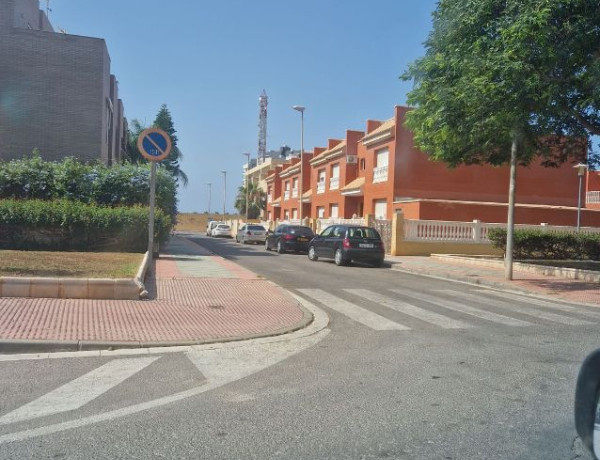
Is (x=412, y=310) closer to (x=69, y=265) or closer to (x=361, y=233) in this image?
(x=69, y=265)

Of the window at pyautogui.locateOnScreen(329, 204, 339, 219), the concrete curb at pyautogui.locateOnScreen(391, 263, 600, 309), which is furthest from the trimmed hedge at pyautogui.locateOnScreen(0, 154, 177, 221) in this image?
the window at pyautogui.locateOnScreen(329, 204, 339, 219)

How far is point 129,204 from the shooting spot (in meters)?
20.0

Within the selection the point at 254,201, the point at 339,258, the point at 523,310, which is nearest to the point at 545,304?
the point at 523,310

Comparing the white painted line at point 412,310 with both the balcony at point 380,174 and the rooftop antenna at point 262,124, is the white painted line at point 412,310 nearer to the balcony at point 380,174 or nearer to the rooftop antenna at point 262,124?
the balcony at point 380,174

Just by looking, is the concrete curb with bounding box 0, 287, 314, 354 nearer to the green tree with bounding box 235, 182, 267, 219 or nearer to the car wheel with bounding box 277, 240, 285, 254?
the car wheel with bounding box 277, 240, 285, 254

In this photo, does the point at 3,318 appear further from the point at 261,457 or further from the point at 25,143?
the point at 25,143

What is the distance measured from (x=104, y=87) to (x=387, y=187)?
16.0 m

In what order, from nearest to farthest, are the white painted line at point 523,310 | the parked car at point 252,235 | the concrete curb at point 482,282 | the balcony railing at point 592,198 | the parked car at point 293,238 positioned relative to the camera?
the white painted line at point 523,310 < the concrete curb at point 482,282 < the parked car at point 293,238 < the balcony railing at point 592,198 < the parked car at point 252,235

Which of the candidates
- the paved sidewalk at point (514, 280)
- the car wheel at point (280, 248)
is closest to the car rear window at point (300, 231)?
the car wheel at point (280, 248)

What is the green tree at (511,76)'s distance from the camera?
11523 mm

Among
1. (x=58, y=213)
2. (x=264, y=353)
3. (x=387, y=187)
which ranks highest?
(x=387, y=187)

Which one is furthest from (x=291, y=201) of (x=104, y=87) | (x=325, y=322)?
(x=325, y=322)

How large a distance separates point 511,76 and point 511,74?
0.19 feet

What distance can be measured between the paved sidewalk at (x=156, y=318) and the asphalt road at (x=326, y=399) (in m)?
0.56
